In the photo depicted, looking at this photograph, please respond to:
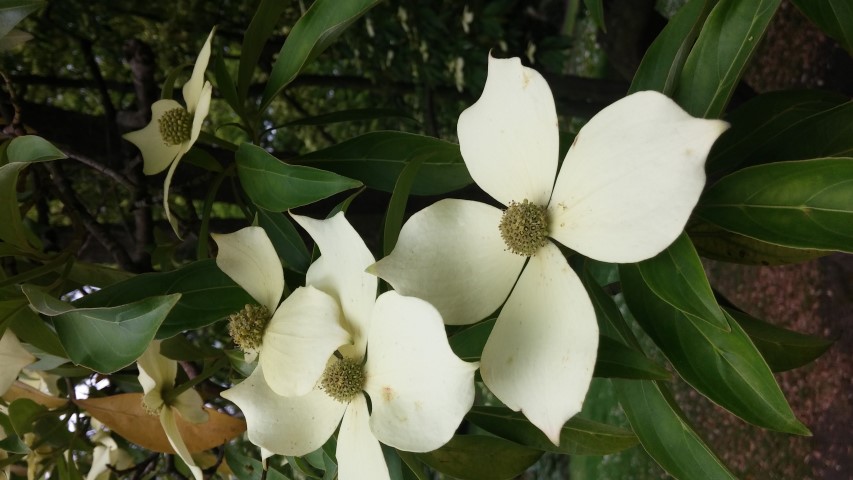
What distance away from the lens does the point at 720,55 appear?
511 mm

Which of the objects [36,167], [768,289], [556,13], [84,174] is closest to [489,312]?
[36,167]

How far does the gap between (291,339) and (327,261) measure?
68 mm

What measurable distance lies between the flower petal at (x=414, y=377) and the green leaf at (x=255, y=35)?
337mm

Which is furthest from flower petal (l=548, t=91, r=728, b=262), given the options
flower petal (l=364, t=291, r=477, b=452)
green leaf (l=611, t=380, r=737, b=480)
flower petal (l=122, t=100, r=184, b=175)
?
flower petal (l=122, t=100, r=184, b=175)

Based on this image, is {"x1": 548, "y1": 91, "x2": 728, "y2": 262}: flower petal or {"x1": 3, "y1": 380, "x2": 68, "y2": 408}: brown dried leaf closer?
{"x1": 548, "y1": 91, "x2": 728, "y2": 262}: flower petal

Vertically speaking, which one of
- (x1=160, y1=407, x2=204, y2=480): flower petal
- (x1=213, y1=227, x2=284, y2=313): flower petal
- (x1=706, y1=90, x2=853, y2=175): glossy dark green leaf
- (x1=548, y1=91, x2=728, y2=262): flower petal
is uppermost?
(x1=706, y1=90, x2=853, y2=175): glossy dark green leaf

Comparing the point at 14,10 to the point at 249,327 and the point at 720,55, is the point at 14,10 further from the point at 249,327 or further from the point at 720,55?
the point at 720,55

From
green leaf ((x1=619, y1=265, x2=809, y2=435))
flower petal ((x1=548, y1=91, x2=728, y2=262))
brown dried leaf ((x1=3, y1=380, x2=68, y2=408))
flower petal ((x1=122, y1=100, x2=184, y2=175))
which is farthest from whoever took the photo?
brown dried leaf ((x1=3, y1=380, x2=68, y2=408))

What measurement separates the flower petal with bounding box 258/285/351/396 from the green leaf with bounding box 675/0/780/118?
0.31 meters

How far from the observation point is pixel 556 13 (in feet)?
10.2

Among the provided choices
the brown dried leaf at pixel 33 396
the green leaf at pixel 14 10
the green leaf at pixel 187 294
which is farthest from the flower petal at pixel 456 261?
the brown dried leaf at pixel 33 396

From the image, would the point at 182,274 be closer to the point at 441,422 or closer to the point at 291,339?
the point at 291,339

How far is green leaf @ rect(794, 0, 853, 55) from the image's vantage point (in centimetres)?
61

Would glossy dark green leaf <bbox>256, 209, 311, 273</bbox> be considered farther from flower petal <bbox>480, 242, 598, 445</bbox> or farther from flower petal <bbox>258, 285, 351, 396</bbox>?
flower petal <bbox>480, 242, 598, 445</bbox>
